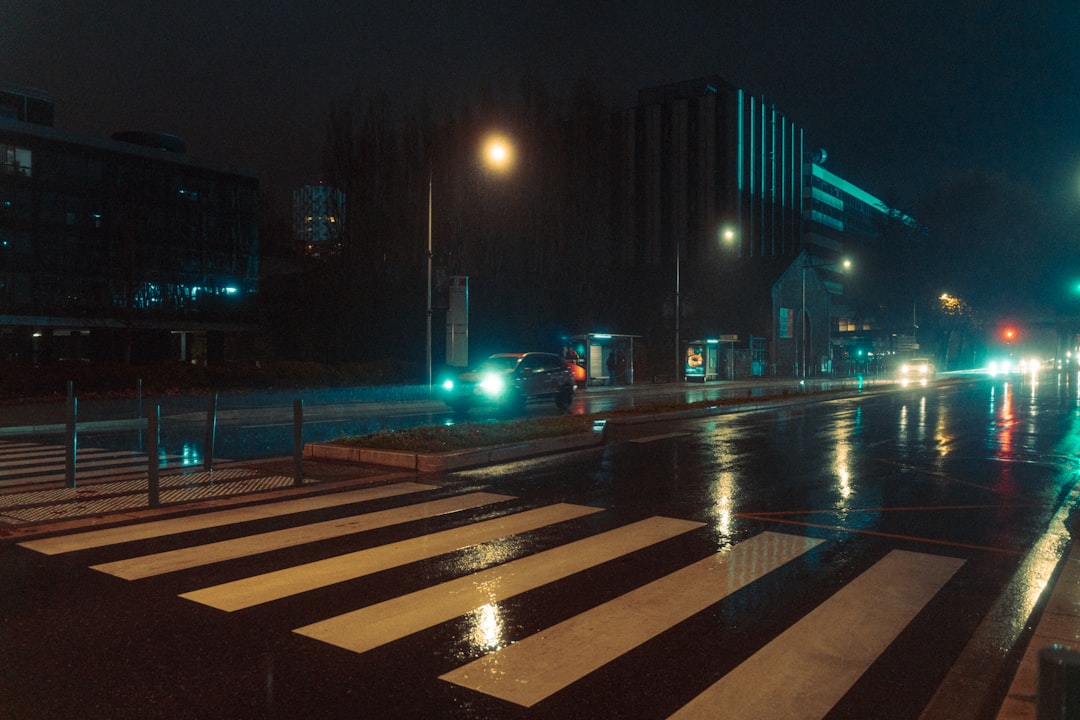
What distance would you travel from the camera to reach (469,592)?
5906 mm

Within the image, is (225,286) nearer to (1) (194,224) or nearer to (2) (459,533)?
(1) (194,224)

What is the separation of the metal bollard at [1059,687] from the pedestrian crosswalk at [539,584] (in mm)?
1846

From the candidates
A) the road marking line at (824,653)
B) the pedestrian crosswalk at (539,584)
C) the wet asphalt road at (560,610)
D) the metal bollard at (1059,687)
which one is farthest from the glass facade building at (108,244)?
the metal bollard at (1059,687)

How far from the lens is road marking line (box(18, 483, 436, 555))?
24.2 ft

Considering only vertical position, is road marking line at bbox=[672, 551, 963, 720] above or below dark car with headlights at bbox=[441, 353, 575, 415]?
below

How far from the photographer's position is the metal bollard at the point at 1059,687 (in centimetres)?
229

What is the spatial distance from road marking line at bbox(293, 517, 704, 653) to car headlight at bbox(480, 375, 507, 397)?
16.0 m

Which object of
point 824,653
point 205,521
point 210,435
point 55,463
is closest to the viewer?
point 824,653

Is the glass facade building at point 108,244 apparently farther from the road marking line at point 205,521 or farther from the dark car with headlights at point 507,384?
the road marking line at point 205,521

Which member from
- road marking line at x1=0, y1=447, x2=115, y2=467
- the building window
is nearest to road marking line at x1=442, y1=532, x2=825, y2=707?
road marking line at x1=0, y1=447, x2=115, y2=467

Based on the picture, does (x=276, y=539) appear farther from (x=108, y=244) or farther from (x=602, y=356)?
(x=602, y=356)

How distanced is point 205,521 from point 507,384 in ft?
52.5

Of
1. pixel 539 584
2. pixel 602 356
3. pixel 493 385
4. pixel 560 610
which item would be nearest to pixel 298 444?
pixel 539 584

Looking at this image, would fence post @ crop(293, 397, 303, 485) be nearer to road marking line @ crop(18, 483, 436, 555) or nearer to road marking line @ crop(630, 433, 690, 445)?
road marking line @ crop(18, 483, 436, 555)
